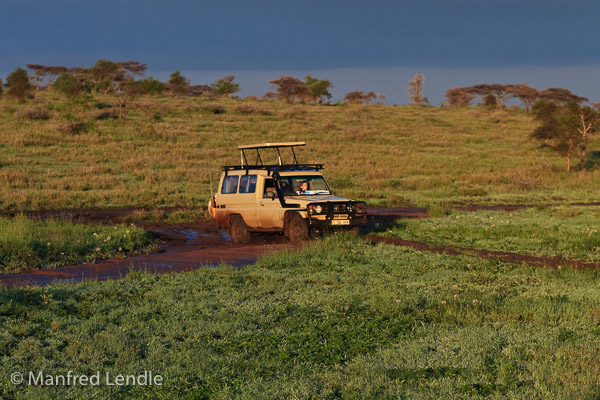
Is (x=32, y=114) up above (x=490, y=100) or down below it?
below

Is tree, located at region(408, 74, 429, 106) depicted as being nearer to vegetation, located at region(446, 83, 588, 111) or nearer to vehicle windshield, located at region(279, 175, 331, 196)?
vegetation, located at region(446, 83, 588, 111)

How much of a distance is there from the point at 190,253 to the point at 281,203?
8.41 feet

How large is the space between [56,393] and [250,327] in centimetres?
275

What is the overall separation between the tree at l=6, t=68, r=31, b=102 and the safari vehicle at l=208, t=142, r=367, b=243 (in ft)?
141

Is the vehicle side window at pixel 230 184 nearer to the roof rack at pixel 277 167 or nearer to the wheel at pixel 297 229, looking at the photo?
the roof rack at pixel 277 167

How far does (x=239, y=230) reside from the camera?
18.0 m

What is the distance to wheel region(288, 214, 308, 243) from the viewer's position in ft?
54.6

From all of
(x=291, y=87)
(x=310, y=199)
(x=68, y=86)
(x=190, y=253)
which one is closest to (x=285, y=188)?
(x=310, y=199)

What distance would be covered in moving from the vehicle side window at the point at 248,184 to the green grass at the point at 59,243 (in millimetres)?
2721

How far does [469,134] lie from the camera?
182ft

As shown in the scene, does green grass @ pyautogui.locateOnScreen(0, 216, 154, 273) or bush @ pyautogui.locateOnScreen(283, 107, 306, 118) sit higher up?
bush @ pyautogui.locateOnScreen(283, 107, 306, 118)

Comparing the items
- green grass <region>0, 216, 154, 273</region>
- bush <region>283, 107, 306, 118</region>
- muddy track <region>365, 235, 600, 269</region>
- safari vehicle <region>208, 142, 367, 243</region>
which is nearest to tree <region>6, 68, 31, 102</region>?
bush <region>283, 107, 306, 118</region>

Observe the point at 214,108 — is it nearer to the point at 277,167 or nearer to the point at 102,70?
the point at 102,70

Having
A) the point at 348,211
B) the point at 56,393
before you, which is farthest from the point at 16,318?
the point at 348,211
